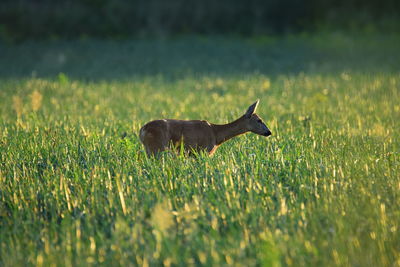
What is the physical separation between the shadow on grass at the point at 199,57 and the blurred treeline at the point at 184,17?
2.70m

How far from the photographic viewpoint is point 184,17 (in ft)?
136

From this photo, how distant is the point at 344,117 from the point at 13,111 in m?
7.64

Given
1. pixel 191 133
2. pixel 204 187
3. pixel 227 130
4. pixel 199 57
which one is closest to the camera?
pixel 204 187

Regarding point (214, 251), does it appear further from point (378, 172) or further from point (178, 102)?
point (178, 102)

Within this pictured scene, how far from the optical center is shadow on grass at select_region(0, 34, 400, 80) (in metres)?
24.5

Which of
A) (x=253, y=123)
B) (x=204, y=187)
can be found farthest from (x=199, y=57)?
(x=204, y=187)

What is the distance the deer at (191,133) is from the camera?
759cm

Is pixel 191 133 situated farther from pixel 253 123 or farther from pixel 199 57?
pixel 199 57

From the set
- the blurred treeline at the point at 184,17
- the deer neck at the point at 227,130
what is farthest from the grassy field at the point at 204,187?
the blurred treeline at the point at 184,17

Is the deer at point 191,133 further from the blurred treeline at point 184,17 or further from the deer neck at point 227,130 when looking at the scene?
the blurred treeline at point 184,17

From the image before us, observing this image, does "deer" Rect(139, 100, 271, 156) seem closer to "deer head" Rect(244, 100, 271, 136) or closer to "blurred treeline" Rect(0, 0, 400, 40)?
"deer head" Rect(244, 100, 271, 136)

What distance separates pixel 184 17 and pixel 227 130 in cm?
3407

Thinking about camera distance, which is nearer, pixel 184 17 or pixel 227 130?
pixel 227 130

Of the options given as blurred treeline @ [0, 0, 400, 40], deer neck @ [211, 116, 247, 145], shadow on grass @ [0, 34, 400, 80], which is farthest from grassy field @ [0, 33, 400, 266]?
blurred treeline @ [0, 0, 400, 40]
